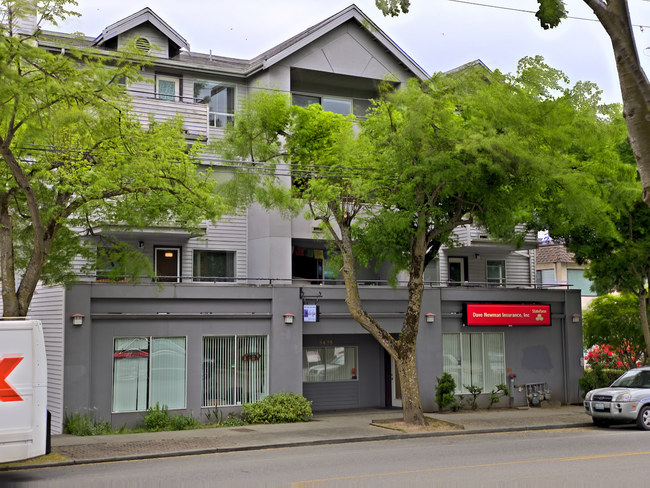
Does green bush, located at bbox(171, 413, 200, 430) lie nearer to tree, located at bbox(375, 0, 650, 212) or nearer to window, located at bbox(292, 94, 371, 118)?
window, located at bbox(292, 94, 371, 118)

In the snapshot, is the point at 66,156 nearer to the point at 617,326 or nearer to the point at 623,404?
the point at 623,404

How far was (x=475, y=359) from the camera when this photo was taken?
24938mm

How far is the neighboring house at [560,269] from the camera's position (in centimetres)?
4103

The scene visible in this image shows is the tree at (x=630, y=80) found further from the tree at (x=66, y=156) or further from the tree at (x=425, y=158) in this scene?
the tree at (x=425, y=158)

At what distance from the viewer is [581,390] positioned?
2606 centimetres

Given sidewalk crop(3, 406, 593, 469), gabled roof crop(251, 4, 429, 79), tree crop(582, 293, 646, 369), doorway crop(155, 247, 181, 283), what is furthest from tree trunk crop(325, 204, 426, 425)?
tree crop(582, 293, 646, 369)

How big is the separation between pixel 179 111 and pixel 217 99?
10.7 ft

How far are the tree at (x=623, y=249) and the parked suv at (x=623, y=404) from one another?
14.9 feet

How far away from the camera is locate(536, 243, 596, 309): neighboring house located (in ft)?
135

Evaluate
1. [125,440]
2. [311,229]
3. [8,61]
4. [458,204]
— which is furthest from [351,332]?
[8,61]

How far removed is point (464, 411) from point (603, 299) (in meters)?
11.4

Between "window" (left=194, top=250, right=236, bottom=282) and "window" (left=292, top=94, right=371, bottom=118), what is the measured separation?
6.51 metres

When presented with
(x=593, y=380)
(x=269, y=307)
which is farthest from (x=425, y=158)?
(x=593, y=380)

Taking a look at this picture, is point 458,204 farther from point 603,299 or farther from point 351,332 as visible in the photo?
point 603,299
